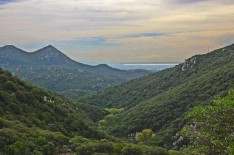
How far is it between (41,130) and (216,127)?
16.8 meters

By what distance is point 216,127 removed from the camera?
20.7 meters

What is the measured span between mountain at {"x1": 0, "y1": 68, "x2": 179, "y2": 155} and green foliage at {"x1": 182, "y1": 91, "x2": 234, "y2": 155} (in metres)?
8.45

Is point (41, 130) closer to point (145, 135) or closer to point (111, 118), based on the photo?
point (145, 135)

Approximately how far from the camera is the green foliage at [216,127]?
1969cm

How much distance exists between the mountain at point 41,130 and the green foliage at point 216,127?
8.45m

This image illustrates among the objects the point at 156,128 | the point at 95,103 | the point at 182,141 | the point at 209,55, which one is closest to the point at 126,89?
the point at 95,103

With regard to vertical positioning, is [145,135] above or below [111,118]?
above

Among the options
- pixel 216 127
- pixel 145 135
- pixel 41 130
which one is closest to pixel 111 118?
pixel 145 135

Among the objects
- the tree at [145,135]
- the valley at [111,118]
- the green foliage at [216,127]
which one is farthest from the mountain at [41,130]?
the tree at [145,135]

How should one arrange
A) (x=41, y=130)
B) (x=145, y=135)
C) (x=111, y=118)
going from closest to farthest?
(x=41, y=130)
(x=145, y=135)
(x=111, y=118)

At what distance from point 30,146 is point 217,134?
44.9 ft

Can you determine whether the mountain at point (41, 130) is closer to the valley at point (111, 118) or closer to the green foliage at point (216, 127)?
the valley at point (111, 118)

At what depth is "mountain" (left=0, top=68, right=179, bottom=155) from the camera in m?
24.4

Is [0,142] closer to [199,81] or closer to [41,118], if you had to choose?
[41,118]
